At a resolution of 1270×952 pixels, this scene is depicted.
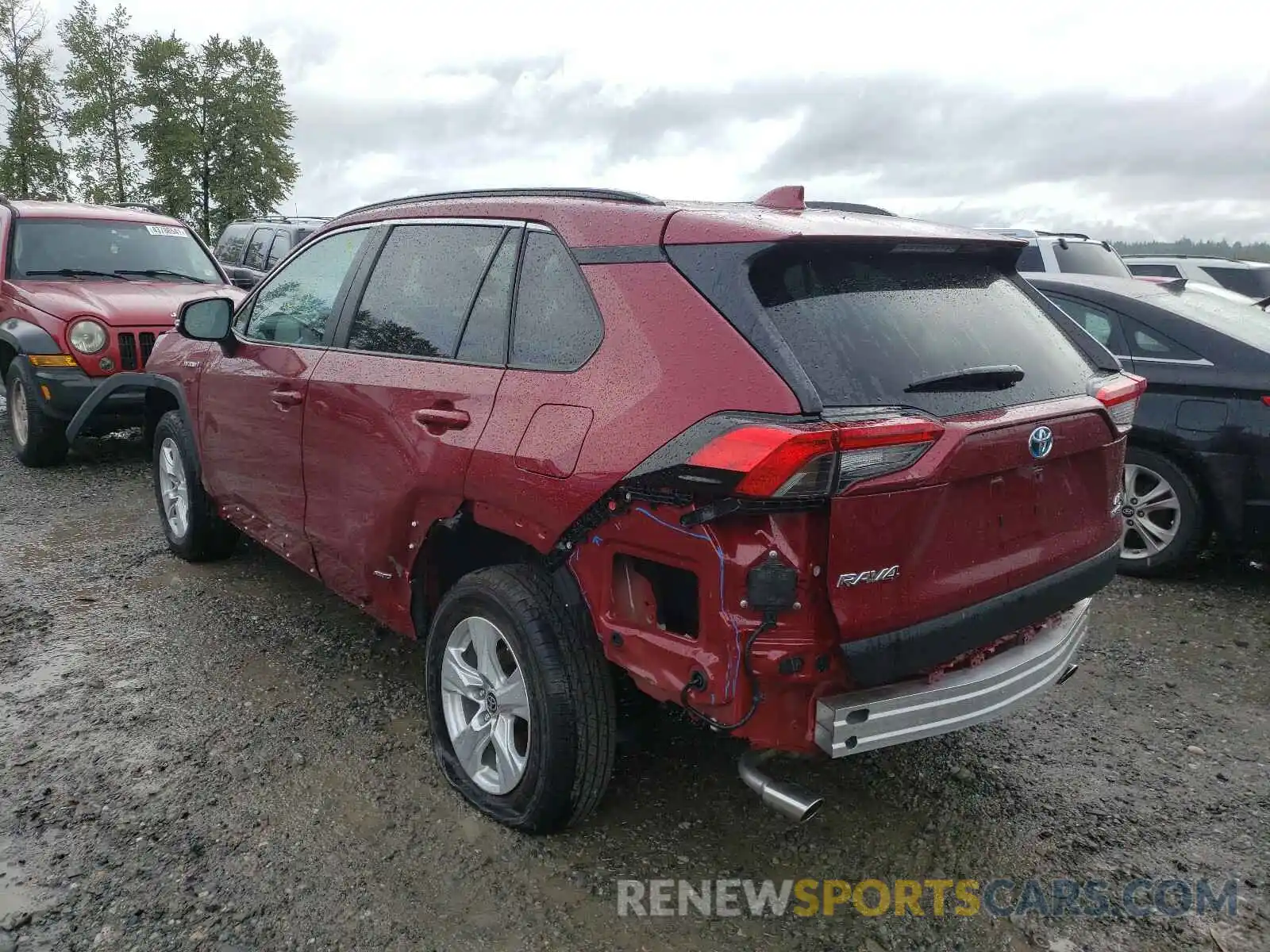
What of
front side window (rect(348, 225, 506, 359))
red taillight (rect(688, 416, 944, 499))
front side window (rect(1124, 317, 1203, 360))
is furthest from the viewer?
front side window (rect(1124, 317, 1203, 360))

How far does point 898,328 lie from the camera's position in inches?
96.8

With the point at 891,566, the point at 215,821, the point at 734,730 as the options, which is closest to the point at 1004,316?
the point at 891,566

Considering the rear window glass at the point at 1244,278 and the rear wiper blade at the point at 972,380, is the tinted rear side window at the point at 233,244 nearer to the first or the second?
the rear wiper blade at the point at 972,380

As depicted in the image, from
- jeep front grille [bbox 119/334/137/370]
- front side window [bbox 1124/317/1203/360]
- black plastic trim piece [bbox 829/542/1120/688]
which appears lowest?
black plastic trim piece [bbox 829/542/1120/688]

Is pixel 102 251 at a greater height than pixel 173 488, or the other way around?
pixel 102 251

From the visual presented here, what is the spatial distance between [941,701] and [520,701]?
1164 millimetres

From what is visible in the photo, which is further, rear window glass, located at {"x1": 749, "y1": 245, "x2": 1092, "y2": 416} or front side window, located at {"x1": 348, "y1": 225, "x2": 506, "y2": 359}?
front side window, located at {"x1": 348, "y1": 225, "x2": 506, "y2": 359}

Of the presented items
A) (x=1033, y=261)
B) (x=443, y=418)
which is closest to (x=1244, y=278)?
(x=1033, y=261)

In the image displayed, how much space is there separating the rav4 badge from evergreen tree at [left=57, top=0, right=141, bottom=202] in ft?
161

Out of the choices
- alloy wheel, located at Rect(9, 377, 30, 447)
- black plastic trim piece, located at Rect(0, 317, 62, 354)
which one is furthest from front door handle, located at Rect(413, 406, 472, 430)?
alloy wheel, located at Rect(9, 377, 30, 447)

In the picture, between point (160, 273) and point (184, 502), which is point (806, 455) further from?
point (160, 273)

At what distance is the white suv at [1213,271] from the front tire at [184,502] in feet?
46.6

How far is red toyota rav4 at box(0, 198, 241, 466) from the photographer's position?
6770 millimetres

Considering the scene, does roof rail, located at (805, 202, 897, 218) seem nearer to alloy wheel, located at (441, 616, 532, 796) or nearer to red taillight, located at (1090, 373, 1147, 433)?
red taillight, located at (1090, 373, 1147, 433)
